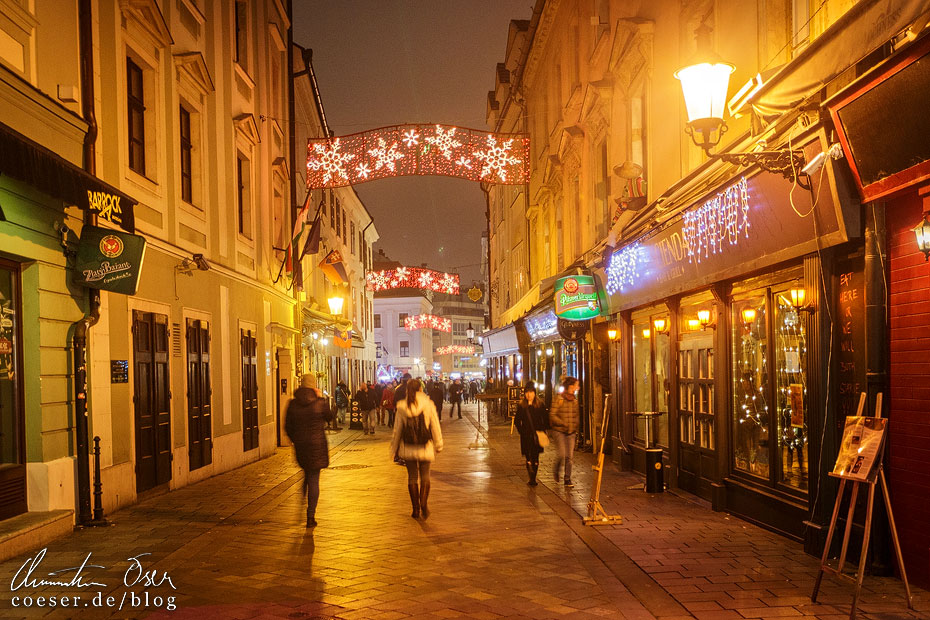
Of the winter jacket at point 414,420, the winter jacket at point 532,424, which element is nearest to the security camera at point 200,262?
the winter jacket at point 414,420

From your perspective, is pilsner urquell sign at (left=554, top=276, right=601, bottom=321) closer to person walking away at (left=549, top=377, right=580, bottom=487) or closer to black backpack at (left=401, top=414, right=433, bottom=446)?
person walking away at (left=549, top=377, right=580, bottom=487)

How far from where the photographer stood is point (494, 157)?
A: 1673 centimetres

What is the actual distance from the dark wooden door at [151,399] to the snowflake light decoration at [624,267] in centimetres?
758

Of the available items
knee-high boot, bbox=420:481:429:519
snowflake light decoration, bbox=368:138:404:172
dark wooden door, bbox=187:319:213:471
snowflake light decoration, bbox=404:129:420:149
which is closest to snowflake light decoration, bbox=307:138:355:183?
snowflake light decoration, bbox=368:138:404:172

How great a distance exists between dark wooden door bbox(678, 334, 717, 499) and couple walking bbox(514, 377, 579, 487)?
166 centimetres

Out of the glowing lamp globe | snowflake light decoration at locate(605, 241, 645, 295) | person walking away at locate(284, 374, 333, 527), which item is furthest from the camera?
snowflake light decoration at locate(605, 241, 645, 295)

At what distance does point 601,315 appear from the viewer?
Answer: 16359 millimetres

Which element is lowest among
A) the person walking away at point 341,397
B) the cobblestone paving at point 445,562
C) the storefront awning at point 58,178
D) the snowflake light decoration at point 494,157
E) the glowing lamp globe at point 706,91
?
the cobblestone paving at point 445,562

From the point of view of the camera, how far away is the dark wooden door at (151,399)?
11.8m

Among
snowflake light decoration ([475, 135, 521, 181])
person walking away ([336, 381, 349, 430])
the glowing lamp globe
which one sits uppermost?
snowflake light decoration ([475, 135, 521, 181])

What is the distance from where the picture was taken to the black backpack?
1032 centimetres

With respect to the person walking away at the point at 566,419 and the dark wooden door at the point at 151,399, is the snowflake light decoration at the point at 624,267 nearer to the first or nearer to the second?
the person walking away at the point at 566,419

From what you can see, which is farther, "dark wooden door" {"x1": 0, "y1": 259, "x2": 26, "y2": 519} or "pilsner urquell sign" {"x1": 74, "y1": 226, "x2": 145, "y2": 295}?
"pilsner urquell sign" {"x1": 74, "y1": 226, "x2": 145, "y2": 295}

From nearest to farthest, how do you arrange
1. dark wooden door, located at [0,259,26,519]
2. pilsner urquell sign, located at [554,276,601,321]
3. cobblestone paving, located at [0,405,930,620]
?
cobblestone paving, located at [0,405,930,620], dark wooden door, located at [0,259,26,519], pilsner urquell sign, located at [554,276,601,321]
